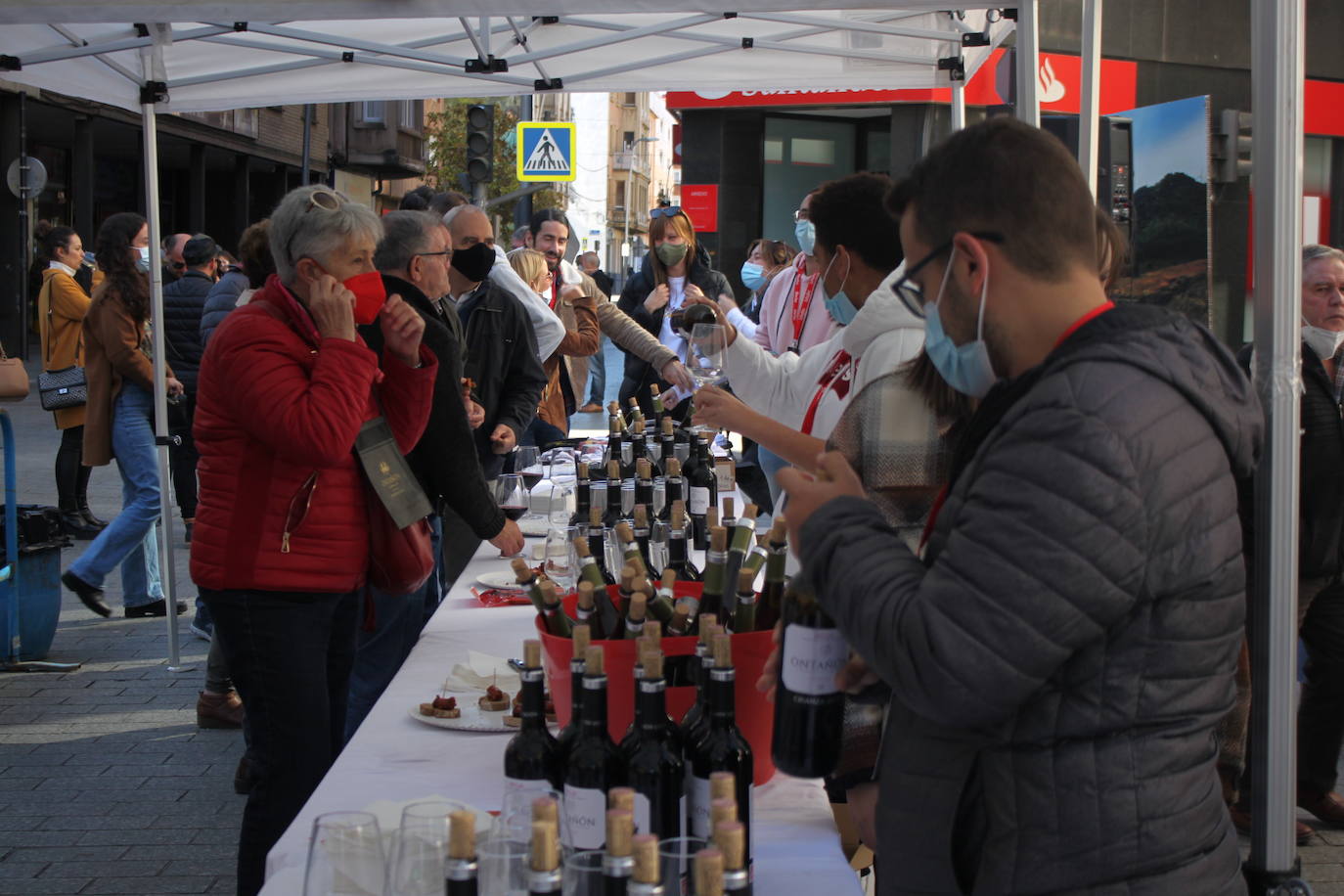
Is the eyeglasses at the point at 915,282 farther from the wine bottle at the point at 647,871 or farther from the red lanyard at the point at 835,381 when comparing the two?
the red lanyard at the point at 835,381

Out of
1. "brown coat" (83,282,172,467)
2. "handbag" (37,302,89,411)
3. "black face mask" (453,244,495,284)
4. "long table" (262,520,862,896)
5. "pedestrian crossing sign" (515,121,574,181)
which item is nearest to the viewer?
"long table" (262,520,862,896)

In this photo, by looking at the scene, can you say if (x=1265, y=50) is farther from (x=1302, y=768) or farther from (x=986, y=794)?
(x=1302, y=768)

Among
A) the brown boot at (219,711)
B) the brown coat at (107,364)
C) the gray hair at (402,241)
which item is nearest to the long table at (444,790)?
the gray hair at (402,241)

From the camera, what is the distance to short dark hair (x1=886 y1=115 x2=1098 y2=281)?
1.47m

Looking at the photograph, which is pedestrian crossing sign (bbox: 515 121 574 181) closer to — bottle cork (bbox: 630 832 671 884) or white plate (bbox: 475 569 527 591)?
white plate (bbox: 475 569 527 591)

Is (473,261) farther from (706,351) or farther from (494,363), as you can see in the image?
(706,351)

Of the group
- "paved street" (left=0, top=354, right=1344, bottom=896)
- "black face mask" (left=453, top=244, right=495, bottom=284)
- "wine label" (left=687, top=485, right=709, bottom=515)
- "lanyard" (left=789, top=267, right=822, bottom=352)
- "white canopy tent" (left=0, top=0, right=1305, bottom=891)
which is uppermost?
"white canopy tent" (left=0, top=0, right=1305, bottom=891)

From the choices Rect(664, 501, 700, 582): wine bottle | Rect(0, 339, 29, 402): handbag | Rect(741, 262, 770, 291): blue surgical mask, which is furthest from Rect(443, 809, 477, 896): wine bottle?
Rect(741, 262, 770, 291): blue surgical mask

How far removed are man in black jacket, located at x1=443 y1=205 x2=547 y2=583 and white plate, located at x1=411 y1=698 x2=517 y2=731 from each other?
260 centimetres

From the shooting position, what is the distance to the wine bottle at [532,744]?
5.91 ft

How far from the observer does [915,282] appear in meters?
1.61

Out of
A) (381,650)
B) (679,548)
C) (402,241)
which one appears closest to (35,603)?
(381,650)

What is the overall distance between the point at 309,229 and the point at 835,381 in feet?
4.23

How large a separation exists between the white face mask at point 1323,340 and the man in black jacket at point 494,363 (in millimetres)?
2968
